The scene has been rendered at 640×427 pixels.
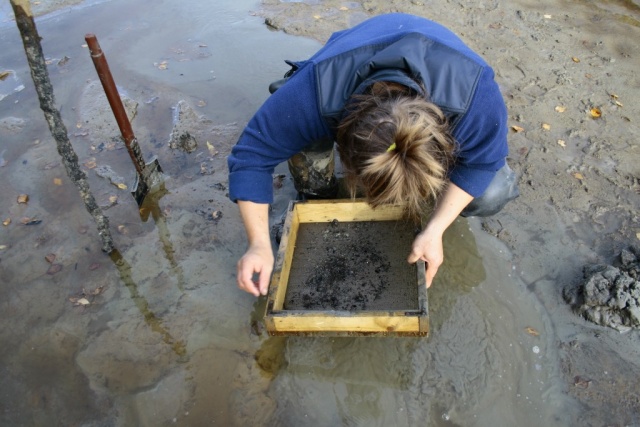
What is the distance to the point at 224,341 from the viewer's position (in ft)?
7.58

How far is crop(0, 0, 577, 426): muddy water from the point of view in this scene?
2.07 meters

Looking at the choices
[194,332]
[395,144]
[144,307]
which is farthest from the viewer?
[144,307]

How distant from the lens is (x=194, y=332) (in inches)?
93.0

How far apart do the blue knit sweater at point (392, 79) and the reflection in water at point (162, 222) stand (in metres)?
0.79

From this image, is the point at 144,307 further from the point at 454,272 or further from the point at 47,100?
the point at 454,272

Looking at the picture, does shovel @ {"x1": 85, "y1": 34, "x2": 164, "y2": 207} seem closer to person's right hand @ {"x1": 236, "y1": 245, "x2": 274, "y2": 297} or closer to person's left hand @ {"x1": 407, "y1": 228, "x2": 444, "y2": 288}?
person's right hand @ {"x1": 236, "y1": 245, "x2": 274, "y2": 297}

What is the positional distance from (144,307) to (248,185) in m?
0.97

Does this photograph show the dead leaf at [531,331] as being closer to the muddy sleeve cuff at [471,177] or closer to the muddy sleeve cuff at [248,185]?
the muddy sleeve cuff at [471,177]

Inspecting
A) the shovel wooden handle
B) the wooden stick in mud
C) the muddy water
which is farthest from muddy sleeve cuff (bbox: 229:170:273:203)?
the shovel wooden handle

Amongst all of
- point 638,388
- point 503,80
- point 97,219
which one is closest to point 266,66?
point 503,80

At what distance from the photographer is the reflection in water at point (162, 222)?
2.65 metres

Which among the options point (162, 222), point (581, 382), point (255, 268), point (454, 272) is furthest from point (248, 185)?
point (581, 382)

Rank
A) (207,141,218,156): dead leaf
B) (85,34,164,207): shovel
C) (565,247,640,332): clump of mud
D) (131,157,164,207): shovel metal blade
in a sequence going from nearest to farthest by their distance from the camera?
1. (565,247,640,332): clump of mud
2. (85,34,164,207): shovel
3. (131,157,164,207): shovel metal blade
4. (207,141,218,156): dead leaf

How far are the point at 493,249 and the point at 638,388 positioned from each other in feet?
3.07
